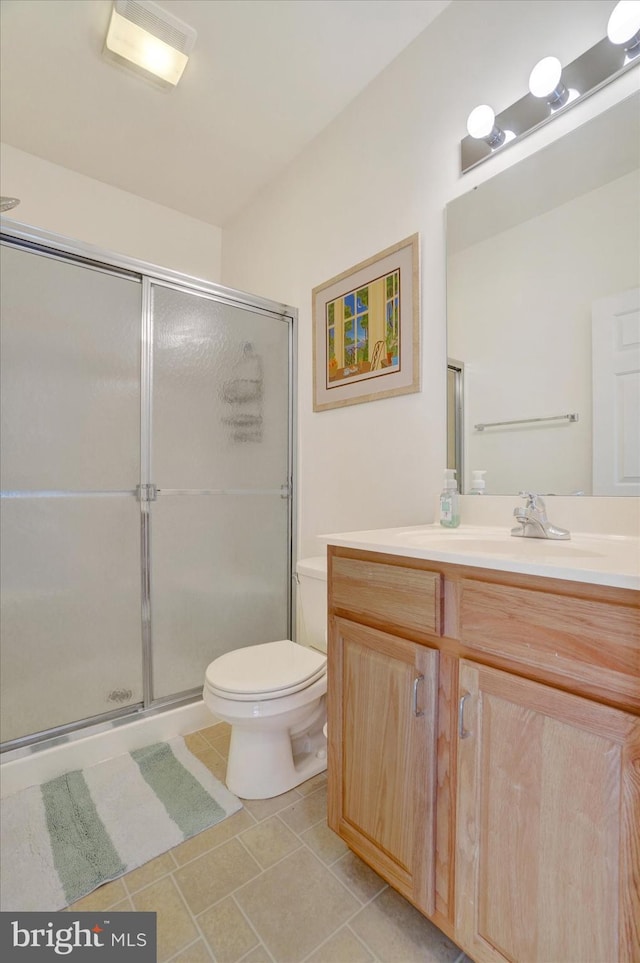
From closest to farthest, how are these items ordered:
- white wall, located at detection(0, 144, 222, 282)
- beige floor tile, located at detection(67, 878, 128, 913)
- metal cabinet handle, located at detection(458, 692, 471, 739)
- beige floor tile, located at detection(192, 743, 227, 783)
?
metal cabinet handle, located at detection(458, 692, 471, 739), beige floor tile, located at detection(67, 878, 128, 913), beige floor tile, located at detection(192, 743, 227, 783), white wall, located at detection(0, 144, 222, 282)

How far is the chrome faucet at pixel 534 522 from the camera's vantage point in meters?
1.17

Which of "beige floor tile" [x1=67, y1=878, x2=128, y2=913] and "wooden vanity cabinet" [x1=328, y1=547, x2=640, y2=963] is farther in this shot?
"beige floor tile" [x1=67, y1=878, x2=128, y2=913]

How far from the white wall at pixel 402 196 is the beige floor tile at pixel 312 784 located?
0.95 metres

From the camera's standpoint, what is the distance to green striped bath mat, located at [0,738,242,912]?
1.15 m

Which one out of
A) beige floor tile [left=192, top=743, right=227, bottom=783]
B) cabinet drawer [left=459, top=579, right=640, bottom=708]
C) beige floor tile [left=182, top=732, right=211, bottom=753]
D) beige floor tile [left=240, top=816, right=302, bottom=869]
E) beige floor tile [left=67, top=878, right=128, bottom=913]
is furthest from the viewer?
beige floor tile [left=182, top=732, right=211, bottom=753]

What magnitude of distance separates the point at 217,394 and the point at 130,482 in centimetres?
56

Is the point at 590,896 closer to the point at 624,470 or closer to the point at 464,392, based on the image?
the point at 624,470

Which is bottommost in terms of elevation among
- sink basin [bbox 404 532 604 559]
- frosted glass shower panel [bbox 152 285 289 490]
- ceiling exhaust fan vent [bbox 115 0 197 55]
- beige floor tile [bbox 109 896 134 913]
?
beige floor tile [bbox 109 896 134 913]

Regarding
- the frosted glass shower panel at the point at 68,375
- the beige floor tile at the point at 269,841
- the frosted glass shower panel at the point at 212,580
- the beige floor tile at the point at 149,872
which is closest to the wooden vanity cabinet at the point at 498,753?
the beige floor tile at the point at 269,841

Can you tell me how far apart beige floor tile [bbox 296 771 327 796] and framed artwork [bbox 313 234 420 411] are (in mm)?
1457

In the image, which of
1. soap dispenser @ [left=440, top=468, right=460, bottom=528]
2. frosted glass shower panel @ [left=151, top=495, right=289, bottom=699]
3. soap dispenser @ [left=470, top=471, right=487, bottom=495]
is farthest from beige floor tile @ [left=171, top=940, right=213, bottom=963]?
soap dispenser @ [left=470, top=471, right=487, bottom=495]

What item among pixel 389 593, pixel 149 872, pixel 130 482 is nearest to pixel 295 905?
pixel 149 872

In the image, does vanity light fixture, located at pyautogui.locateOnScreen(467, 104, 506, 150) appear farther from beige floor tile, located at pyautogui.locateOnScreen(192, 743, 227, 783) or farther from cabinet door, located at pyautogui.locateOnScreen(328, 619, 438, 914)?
beige floor tile, located at pyautogui.locateOnScreen(192, 743, 227, 783)

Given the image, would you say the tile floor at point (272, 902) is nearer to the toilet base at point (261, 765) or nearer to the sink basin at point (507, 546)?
the toilet base at point (261, 765)
